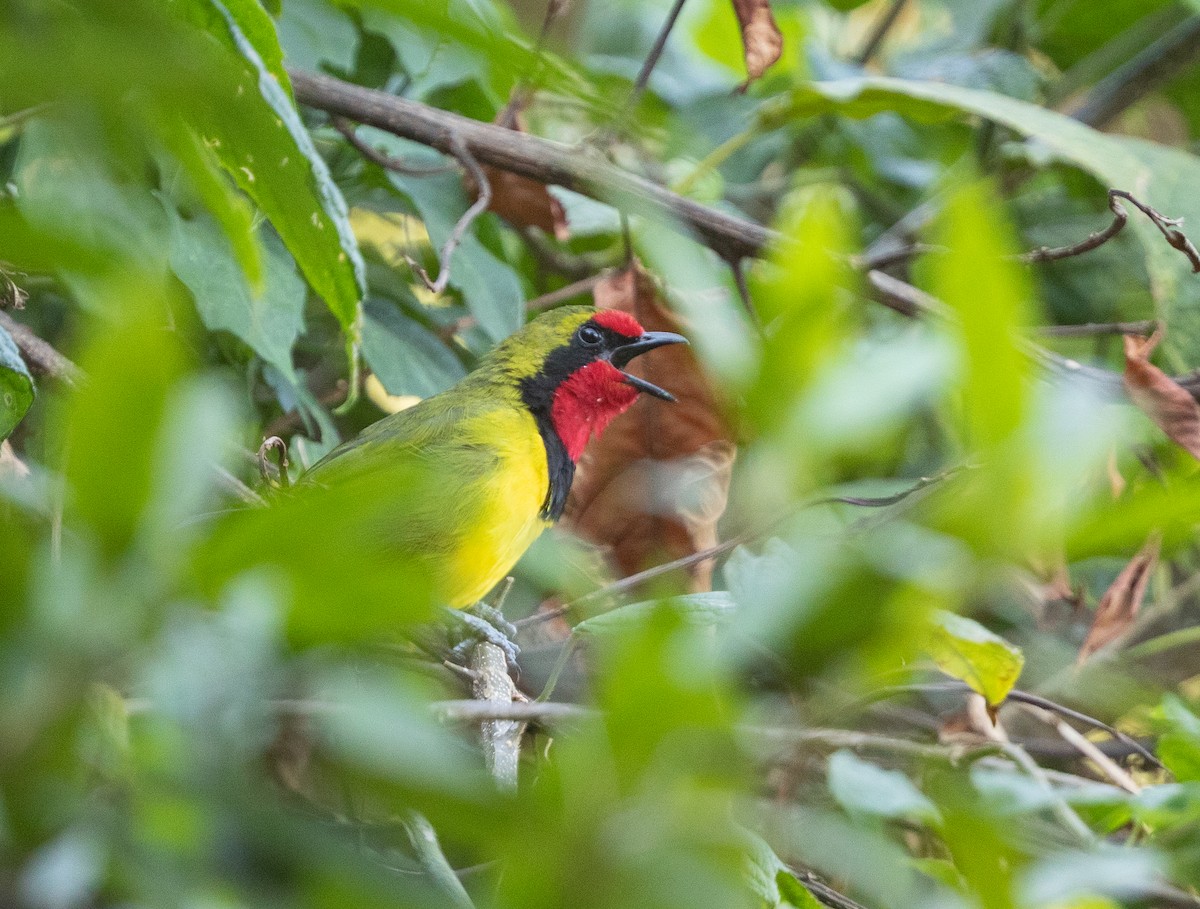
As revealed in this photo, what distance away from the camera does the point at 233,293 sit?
89.4 inches

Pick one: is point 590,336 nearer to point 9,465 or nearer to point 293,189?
point 9,465

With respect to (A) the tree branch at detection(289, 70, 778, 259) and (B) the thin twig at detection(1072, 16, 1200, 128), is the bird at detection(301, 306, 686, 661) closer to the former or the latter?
(A) the tree branch at detection(289, 70, 778, 259)

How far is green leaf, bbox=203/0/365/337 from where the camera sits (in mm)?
923

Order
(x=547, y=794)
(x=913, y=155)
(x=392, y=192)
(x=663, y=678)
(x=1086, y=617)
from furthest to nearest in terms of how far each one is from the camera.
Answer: (x=913, y=155)
(x=1086, y=617)
(x=392, y=192)
(x=547, y=794)
(x=663, y=678)

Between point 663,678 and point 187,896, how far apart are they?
0.83 ft

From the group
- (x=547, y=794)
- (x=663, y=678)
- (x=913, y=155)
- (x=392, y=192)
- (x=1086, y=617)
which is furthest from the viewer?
(x=913, y=155)

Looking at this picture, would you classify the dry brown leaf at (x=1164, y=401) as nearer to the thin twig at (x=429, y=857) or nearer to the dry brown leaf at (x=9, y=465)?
the thin twig at (x=429, y=857)

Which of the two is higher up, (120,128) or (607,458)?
(120,128)

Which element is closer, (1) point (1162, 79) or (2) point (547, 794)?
(2) point (547, 794)

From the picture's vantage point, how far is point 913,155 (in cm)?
383

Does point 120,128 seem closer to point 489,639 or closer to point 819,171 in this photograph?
point 489,639

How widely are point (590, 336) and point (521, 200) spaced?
0.36 metres

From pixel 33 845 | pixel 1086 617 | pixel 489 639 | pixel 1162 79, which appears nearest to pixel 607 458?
pixel 489 639

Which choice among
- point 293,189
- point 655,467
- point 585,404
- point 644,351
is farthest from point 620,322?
point 293,189
